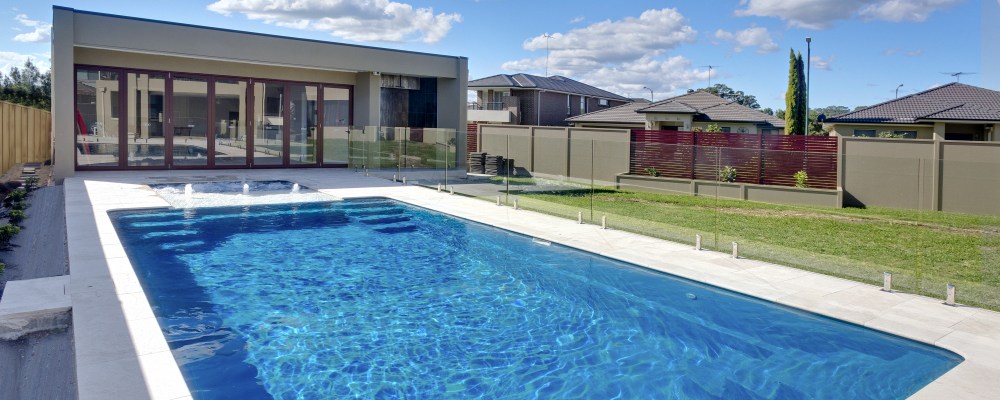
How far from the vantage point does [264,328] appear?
20.7 feet

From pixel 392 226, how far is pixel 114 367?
24.7 ft

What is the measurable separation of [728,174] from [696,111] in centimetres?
1212

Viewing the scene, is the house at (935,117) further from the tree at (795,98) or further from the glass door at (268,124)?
the glass door at (268,124)

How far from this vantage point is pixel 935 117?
2377cm

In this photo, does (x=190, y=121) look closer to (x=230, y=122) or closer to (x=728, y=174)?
(x=230, y=122)

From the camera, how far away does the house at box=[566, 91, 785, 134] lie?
3164cm

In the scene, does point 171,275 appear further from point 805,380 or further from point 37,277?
point 805,380

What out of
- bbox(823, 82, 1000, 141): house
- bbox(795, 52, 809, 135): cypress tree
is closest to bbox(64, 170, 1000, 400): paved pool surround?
bbox(823, 82, 1000, 141): house

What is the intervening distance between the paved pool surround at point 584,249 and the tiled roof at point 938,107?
61.7 ft

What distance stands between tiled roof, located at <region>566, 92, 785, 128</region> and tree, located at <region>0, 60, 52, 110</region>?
102 ft

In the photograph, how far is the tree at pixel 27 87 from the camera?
39875 mm

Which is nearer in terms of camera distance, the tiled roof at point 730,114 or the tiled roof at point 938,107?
the tiled roof at point 938,107

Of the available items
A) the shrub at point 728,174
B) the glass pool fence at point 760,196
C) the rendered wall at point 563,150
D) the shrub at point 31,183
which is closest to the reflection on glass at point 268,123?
the glass pool fence at point 760,196

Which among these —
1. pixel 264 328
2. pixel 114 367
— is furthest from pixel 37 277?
pixel 114 367
